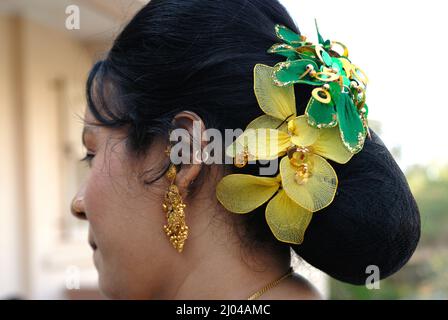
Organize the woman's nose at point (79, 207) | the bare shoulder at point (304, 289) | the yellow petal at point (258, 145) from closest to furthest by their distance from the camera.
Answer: the yellow petal at point (258, 145) < the bare shoulder at point (304, 289) < the woman's nose at point (79, 207)

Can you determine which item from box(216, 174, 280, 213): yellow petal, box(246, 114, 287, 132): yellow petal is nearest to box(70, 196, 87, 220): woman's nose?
box(216, 174, 280, 213): yellow petal

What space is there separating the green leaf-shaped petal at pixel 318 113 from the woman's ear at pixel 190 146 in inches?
9.0

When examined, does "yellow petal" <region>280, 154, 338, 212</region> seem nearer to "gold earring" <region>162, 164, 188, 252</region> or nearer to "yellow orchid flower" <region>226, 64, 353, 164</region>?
"yellow orchid flower" <region>226, 64, 353, 164</region>

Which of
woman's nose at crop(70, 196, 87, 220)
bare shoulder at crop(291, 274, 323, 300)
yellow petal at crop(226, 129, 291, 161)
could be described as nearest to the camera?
yellow petal at crop(226, 129, 291, 161)

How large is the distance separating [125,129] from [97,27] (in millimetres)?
4880

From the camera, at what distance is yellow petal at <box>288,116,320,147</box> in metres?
1.26

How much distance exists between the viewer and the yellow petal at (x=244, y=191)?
49.2 inches

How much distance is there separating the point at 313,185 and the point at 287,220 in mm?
93

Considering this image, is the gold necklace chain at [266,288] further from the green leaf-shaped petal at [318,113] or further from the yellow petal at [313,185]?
the green leaf-shaped petal at [318,113]

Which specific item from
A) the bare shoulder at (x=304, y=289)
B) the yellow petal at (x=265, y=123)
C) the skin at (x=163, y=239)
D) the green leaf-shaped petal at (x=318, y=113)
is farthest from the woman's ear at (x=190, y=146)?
the bare shoulder at (x=304, y=289)

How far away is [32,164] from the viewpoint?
5363 mm

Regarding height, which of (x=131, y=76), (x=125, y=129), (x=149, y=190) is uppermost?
(x=131, y=76)

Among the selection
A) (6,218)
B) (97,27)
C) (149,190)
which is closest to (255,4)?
(149,190)
